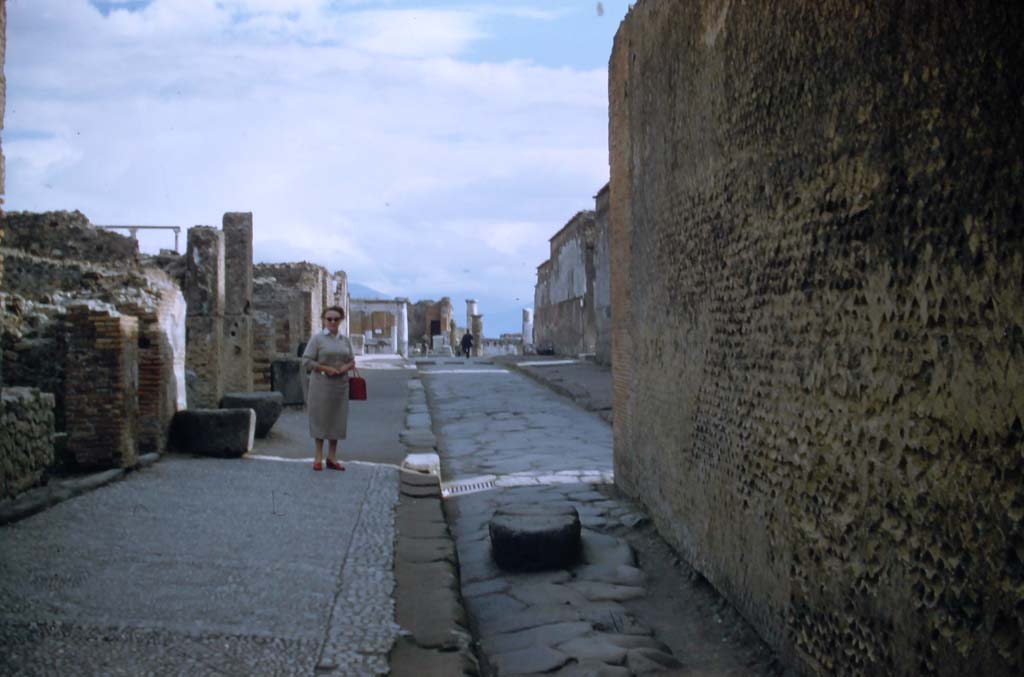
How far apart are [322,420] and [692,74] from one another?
4.01 metres

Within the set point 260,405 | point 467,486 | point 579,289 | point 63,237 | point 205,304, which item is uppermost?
point 579,289

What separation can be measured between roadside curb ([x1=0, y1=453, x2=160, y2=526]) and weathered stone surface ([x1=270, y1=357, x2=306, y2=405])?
564 centimetres

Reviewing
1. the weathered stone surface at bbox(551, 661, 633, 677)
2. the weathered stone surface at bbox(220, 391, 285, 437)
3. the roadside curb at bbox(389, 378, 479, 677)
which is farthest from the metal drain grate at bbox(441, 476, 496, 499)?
the weathered stone surface at bbox(551, 661, 633, 677)

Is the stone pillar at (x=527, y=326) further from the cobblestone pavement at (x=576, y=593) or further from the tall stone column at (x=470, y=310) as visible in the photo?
the cobblestone pavement at (x=576, y=593)

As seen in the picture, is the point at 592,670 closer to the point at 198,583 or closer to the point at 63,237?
the point at 198,583

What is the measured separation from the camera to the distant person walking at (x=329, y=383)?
7.20 meters

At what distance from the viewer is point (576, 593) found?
4.70m

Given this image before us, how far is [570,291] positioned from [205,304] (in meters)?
15.7

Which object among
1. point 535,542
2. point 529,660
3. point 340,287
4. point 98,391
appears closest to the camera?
point 529,660

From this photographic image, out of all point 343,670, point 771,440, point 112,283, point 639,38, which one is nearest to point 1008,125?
point 771,440

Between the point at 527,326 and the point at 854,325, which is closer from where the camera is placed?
the point at 854,325

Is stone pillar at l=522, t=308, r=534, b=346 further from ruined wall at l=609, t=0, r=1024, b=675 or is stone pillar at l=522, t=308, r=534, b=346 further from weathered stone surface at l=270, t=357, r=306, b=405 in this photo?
ruined wall at l=609, t=0, r=1024, b=675

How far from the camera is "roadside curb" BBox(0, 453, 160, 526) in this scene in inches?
186

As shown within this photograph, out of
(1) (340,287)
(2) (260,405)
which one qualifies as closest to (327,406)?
(2) (260,405)
